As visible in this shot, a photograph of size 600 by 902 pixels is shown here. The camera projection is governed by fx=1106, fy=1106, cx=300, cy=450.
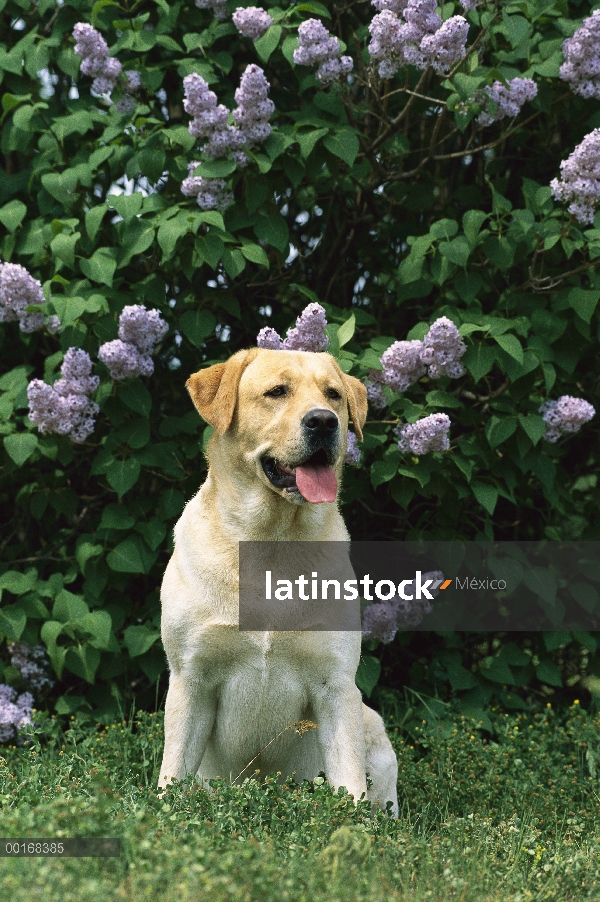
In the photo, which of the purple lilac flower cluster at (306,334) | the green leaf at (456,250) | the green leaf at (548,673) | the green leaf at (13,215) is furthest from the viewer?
the green leaf at (548,673)

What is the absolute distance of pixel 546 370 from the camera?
4.66 m

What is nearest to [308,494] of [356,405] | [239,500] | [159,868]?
[239,500]

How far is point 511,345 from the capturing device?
452cm

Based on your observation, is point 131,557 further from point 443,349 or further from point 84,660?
point 443,349

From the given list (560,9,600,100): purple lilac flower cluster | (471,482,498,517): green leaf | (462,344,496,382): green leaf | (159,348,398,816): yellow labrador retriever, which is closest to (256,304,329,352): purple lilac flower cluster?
(159,348,398,816): yellow labrador retriever

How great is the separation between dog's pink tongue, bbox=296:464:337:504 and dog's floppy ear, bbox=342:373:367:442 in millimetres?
383

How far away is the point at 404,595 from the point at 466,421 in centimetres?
83

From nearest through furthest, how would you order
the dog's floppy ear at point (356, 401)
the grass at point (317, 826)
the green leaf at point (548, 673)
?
the grass at point (317, 826) → the dog's floppy ear at point (356, 401) → the green leaf at point (548, 673)

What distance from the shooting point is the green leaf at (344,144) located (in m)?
4.56

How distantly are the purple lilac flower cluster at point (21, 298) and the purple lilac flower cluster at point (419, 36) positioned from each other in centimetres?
170

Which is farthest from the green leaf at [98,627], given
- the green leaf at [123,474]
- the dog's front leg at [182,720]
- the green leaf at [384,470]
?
the green leaf at [384,470]

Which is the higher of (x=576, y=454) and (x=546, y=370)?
(x=546, y=370)

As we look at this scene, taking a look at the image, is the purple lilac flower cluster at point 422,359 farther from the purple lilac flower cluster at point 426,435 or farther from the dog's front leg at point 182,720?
the dog's front leg at point 182,720

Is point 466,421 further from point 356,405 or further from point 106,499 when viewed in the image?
point 106,499
